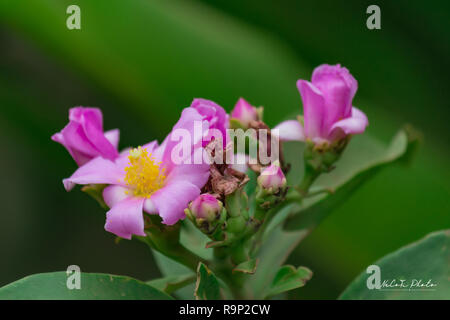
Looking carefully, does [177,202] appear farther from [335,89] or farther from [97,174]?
[335,89]

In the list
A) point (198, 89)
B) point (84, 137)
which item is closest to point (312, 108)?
point (84, 137)

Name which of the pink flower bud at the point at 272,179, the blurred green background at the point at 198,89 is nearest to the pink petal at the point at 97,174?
the pink flower bud at the point at 272,179

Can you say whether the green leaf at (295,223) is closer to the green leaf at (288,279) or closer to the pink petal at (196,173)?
the green leaf at (288,279)

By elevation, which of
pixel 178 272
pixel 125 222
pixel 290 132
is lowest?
pixel 178 272

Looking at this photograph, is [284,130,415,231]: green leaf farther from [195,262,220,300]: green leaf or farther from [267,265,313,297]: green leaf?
[195,262,220,300]: green leaf

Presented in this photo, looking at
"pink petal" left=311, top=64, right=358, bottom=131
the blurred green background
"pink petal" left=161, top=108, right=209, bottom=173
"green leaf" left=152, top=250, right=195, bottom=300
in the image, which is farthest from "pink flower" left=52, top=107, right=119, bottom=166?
the blurred green background
